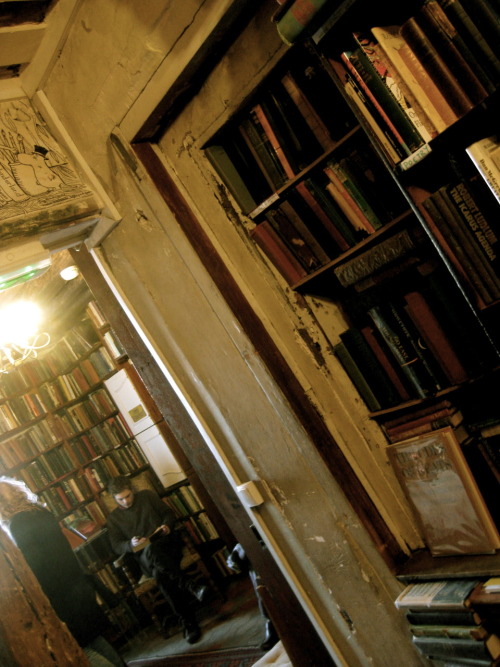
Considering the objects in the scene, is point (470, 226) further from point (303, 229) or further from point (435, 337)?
point (303, 229)

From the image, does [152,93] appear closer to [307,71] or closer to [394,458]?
[307,71]

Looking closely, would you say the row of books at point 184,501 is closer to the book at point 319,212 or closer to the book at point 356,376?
the book at point 356,376

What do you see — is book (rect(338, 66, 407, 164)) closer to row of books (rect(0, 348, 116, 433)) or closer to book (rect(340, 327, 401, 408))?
book (rect(340, 327, 401, 408))

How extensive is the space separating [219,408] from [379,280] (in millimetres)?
879

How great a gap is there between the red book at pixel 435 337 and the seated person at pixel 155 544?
3.02 m

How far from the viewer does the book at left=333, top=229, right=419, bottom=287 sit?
1751 millimetres

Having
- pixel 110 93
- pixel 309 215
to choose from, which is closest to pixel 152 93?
pixel 110 93

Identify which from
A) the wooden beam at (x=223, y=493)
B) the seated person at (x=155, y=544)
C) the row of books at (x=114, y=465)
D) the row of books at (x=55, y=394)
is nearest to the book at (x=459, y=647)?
the wooden beam at (x=223, y=493)

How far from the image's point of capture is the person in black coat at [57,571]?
3006 millimetres

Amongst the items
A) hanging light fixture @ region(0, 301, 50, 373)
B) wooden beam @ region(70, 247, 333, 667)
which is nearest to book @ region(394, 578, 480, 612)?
wooden beam @ region(70, 247, 333, 667)

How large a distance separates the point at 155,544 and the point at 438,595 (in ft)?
9.69

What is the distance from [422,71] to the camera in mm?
1325

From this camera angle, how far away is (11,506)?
324 centimetres

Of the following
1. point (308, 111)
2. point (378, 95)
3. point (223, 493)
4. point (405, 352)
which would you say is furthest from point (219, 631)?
point (378, 95)
